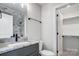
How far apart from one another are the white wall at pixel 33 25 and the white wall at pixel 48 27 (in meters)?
0.08

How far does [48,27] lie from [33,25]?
28 cm

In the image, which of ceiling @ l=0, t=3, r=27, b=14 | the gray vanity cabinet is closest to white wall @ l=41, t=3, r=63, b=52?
the gray vanity cabinet

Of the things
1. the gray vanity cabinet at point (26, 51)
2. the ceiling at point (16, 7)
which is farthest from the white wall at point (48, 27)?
the ceiling at point (16, 7)

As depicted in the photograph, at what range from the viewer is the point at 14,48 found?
1062mm

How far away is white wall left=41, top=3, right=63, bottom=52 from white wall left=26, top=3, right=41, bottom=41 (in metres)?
0.08

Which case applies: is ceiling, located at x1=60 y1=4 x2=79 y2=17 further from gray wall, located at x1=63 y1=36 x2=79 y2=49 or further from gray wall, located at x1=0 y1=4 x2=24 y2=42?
gray wall, located at x1=0 y1=4 x2=24 y2=42

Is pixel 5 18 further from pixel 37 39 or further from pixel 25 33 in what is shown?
pixel 37 39

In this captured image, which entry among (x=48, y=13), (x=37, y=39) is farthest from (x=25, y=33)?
(x=48, y=13)

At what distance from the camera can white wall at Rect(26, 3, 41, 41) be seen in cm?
132

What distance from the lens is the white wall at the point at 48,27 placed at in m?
1.33

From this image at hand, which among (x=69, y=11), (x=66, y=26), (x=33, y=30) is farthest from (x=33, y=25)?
(x=69, y=11)

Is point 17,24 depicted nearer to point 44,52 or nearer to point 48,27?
point 48,27

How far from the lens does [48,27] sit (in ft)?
4.42

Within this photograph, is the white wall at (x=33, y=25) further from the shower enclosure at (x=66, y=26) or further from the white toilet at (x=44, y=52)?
the shower enclosure at (x=66, y=26)
